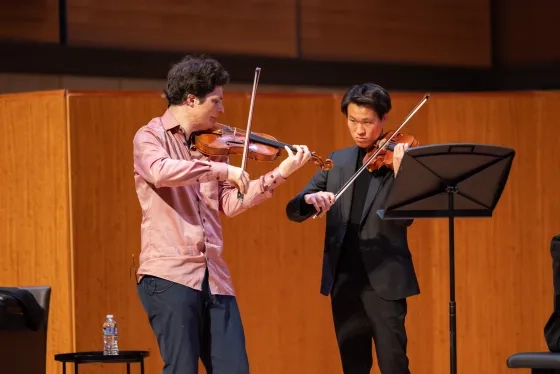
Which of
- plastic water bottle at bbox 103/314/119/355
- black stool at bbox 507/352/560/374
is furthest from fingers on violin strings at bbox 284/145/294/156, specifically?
plastic water bottle at bbox 103/314/119/355

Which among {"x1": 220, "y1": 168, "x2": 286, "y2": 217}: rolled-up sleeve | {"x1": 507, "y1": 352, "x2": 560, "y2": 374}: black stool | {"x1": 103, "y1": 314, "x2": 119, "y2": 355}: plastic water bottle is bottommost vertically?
{"x1": 103, "y1": 314, "x2": 119, "y2": 355}: plastic water bottle

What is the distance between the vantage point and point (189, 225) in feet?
10.9

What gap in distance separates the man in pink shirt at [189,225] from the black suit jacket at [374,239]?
1.49 ft

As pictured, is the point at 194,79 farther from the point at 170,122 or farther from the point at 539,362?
the point at 539,362

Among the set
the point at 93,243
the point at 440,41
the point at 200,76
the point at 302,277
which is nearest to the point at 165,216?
the point at 200,76

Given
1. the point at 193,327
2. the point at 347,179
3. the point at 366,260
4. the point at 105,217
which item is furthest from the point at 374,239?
the point at 105,217

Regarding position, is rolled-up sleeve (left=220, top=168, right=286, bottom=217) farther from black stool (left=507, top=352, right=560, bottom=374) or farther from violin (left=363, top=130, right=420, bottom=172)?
black stool (left=507, top=352, right=560, bottom=374)

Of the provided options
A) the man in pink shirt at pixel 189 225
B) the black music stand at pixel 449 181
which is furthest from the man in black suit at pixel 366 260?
the man in pink shirt at pixel 189 225

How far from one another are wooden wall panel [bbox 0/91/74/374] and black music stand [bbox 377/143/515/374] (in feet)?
6.28

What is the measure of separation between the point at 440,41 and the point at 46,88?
274 cm

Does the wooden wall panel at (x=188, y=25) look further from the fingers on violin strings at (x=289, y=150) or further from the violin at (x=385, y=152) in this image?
the fingers on violin strings at (x=289, y=150)

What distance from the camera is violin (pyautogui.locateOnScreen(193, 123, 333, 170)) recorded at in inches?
133

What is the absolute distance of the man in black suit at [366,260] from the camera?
374 cm

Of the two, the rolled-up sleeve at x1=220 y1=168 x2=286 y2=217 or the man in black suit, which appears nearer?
the rolled-up sleeve at x1=220 y1=168 x2=286 y2=217
